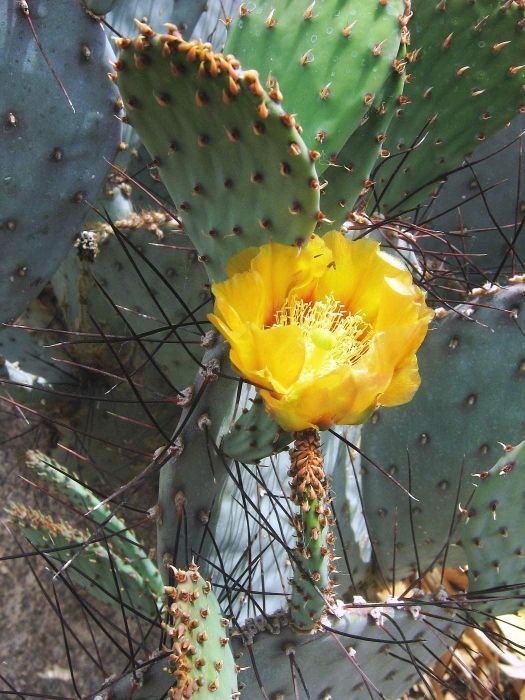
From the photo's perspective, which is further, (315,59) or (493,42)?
(493,42)

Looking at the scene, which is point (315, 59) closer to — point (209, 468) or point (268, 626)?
point (209, 468)

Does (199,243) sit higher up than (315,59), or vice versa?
(315,59)

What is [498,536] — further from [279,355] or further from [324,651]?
[279,355]

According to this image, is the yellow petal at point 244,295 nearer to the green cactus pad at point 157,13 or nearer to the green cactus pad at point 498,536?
the green cactus pad at point 498,536

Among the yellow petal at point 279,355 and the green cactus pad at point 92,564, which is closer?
the yellow petal at point 279,355

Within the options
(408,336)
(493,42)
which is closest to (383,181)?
(493,42)

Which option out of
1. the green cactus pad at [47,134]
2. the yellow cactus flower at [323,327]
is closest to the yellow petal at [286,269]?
the yellow cactus flower at [323,327]

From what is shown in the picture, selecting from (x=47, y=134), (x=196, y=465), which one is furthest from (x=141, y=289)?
(x=196, y=465)
